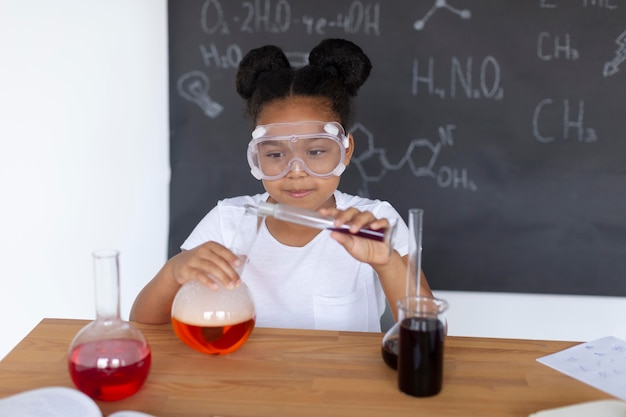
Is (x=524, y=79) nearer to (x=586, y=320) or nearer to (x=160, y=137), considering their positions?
(x=586, y=320)

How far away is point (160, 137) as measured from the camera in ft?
7.54

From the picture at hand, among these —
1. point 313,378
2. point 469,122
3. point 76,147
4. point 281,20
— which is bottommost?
point 313,378

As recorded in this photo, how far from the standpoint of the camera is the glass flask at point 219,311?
102 centimetres

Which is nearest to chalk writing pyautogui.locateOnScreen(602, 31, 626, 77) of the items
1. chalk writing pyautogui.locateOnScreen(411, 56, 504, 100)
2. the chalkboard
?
the chalkboard

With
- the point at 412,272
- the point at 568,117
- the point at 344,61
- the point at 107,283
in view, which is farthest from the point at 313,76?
the point at 568,117

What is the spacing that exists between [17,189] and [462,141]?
1.66 metres

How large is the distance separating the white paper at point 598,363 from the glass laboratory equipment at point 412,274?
0.91ft

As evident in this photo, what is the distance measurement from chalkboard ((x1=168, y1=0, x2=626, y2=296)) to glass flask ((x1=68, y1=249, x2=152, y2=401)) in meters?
1.34

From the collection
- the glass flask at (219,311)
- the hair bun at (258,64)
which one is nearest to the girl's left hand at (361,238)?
the glass flask at (219,311)

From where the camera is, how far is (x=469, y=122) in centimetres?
216

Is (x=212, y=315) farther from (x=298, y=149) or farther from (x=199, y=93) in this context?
(x=199, y=93)

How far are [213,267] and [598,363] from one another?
0.70 metres

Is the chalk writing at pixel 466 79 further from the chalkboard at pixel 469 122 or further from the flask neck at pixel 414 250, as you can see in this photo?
the flask neck at pixel 414 250

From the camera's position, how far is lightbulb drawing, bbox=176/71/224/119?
7.27ft
